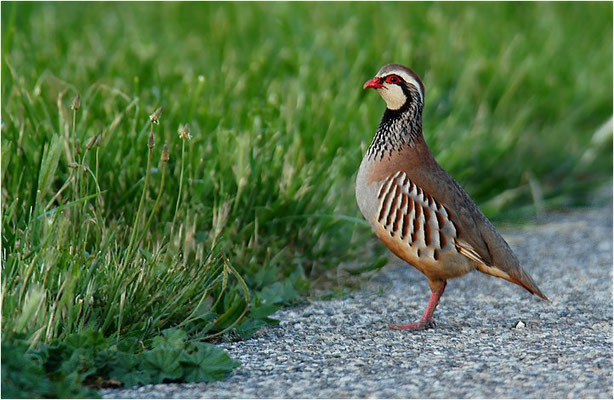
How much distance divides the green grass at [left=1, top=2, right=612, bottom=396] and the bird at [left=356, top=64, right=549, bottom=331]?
50 centimetres

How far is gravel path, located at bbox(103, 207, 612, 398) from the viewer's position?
372cm

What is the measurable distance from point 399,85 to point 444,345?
1.34 metres

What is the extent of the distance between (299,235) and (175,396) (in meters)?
1.96

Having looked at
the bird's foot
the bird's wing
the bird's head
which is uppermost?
the bird's head

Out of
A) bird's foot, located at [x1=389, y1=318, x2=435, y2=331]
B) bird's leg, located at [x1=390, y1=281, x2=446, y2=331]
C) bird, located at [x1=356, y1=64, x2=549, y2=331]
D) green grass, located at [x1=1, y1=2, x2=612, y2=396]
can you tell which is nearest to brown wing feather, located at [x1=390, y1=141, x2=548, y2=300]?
bird, located at [x1=356, y1=64, x2=549, y2=331]

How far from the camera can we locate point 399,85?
197 inches

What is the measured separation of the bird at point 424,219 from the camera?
4.65 m

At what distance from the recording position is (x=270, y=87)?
7.11 metres

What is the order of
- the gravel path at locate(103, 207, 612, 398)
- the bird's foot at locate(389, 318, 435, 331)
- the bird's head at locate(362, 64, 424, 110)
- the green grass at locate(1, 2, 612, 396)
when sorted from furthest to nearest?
1. the bird's head at locate(362, 64, 424, 110)
2. the bird's foot at locate(389, 318, 435, 331)
3. the green grass at locate(1, 2, 612, 396)
4. the gravel path at locate(103, 207, 612, 398)

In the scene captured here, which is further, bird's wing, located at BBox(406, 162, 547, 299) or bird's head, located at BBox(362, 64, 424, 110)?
bird's head, located at BBox(362, 64, 424, 110)

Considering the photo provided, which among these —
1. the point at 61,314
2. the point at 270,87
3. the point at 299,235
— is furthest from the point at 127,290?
the point at 270,87

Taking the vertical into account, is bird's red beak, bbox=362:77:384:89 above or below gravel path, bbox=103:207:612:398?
above

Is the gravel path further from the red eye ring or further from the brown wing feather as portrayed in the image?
the red eye ring

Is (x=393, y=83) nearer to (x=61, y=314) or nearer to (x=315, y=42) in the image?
(x=61, y=314)
